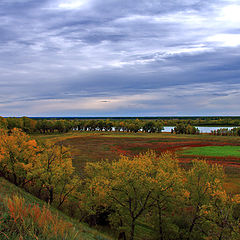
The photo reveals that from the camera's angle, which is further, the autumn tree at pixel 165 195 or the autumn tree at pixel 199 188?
the autumn tree at pixel 199 188

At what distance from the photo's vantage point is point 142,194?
75.8 feet

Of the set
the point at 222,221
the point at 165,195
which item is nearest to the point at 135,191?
the point at 165,195

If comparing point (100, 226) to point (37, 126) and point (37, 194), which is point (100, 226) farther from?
point (37, 126)

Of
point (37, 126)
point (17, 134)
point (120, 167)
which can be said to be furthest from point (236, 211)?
point (37, 126)

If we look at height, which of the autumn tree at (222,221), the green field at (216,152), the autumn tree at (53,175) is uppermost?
the autumn tree at (53,175)

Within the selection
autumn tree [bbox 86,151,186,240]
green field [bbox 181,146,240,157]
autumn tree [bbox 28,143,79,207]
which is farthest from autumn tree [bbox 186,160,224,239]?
green field [bbox 181,146,240,157]

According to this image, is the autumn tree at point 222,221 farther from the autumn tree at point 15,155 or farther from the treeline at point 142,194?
the autumn tree at point 15,155

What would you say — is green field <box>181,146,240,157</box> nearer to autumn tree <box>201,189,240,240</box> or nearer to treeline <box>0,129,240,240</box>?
treeline <box>0,129,240,240</box>

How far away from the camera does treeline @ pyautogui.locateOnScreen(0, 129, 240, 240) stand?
2222 cm

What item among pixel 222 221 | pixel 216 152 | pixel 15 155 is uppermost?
pixel 15 155

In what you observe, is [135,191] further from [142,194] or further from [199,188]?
[199,188]

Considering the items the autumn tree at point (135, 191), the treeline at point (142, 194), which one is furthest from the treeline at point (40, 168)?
the autumn tree at point (135, 191)

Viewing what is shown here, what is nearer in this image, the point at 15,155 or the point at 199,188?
the point at 199,188

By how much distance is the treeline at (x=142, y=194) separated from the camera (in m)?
22.2
